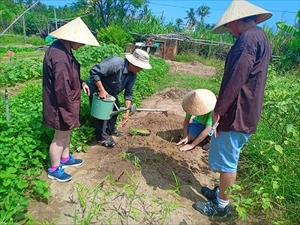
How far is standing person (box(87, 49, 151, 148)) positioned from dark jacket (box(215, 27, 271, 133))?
4.99 feet

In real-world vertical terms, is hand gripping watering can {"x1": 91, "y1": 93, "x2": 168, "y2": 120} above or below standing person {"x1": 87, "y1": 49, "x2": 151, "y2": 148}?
below

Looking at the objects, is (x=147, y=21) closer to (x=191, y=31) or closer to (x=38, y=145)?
(x=191, y=31)

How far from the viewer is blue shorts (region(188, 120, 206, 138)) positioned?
14.9ft

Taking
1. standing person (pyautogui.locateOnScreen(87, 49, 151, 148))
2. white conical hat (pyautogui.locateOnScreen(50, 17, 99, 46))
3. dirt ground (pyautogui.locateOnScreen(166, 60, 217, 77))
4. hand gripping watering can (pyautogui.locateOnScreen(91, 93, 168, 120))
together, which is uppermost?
white conical hat (pyautogui.locateOnScreen(50, 17, 99, 46))

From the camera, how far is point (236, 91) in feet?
8.61

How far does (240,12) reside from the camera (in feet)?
8.71

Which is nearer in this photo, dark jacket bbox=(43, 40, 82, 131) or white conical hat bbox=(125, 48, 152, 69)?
dark jacket bbox=(43, 40, 82, 131)

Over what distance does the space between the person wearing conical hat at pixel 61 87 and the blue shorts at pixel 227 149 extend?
1439 millimetres

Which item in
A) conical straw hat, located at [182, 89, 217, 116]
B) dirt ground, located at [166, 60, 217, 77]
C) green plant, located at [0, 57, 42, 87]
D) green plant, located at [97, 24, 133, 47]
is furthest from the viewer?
green plant, located at [97, 24, 133, 47]

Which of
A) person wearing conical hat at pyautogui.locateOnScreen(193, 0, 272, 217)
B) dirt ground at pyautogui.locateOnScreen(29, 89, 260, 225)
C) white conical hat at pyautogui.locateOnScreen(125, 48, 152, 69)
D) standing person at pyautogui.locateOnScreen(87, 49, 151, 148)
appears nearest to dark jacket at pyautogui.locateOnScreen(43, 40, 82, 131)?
dirt ground at pyautogui.locateOnScreen(29, 89, 260, 225)

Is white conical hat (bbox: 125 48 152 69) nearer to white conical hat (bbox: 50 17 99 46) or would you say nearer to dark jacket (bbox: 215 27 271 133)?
white conical hat (bbox: 50 17 99 46)

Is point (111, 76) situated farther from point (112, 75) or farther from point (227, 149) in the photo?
point (227, 149)

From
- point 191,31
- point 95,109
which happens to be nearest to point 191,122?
point 95,109

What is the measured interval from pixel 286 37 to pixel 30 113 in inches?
636
